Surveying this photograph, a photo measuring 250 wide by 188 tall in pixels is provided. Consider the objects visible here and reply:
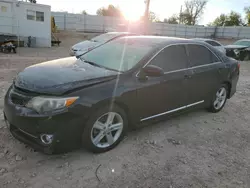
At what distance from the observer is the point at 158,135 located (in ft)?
12.2

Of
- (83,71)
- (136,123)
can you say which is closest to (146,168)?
(136,123)

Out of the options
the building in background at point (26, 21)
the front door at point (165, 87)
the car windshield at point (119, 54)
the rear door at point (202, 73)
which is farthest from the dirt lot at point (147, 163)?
the building in background at point (26, 21)

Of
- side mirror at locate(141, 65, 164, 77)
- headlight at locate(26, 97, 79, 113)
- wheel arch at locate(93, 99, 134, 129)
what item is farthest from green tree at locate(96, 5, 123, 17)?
headlight at locate(26, 97, 79, 113)

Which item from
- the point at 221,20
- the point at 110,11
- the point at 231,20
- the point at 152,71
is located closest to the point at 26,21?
the point at 152,71

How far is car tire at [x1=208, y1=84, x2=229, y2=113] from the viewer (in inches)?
185

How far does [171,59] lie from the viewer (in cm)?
371

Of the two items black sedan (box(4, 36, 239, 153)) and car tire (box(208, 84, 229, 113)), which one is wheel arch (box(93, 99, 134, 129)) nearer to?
black sedan (box(4, 36, 239, 153))

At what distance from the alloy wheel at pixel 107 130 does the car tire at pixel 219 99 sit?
2485 mm

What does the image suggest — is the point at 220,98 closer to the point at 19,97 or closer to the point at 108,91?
the point at 108,91

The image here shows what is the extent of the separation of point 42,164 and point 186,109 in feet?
8.62

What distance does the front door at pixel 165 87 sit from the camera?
331 cm

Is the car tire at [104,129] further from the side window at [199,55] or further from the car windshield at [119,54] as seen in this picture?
the side window at [199,55]

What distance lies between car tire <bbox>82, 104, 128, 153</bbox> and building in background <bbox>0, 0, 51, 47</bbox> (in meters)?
15.1

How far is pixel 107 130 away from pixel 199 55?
2.40 metres
